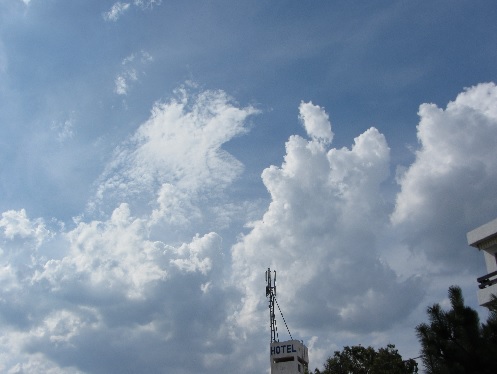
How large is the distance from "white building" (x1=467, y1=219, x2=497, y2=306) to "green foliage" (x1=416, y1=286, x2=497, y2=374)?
8.27 metres

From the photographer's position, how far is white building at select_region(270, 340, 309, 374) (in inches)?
2643

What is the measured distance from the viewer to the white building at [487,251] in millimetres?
24922

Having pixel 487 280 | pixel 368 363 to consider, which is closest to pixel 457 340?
pixel 487 280

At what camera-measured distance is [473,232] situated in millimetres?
26875

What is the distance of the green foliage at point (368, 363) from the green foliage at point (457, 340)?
16946 mm

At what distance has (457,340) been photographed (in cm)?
1648

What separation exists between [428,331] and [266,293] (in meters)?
49.7

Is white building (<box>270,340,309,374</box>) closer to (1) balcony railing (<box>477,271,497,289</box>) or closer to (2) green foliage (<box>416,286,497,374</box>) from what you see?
(1) balcony railing (<box>477,271,497,289</box>)

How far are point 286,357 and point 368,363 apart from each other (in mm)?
35474

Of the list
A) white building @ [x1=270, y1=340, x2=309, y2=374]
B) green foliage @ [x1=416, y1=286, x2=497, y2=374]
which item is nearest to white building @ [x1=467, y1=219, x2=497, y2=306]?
green foliage @ [x1=416, y1=286, x2=497, y2=374]

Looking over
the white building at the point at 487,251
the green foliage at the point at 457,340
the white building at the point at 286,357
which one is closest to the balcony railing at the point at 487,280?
the white building at the point at 487,251

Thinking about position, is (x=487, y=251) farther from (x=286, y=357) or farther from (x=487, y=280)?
(x=286, y=357)

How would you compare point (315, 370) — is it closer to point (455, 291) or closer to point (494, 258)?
point (494, 258)

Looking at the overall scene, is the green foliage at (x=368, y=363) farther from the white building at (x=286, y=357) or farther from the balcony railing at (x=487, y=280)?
the white building at (x=286, y=357)
